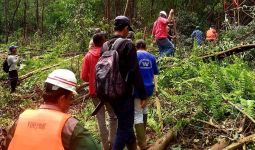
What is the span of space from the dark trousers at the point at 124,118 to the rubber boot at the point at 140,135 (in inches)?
25.8

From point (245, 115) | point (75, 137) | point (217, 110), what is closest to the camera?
point (75, 137)

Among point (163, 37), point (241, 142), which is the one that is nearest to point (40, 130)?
point (241, 142)

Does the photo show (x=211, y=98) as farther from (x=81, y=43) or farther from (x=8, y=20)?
(x=8, y=20)

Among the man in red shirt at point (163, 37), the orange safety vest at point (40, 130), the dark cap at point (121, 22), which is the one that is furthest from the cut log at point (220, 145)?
the man in red shirt at point (163, 37)

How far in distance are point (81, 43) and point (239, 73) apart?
34.5 ft

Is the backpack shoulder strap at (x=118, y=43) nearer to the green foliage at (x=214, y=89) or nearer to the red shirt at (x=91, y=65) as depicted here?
the red shirt at (x=91, y=65)

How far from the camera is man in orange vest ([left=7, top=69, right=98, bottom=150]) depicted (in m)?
3.15

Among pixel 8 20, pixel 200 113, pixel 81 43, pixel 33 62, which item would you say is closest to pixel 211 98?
pixel 200 113

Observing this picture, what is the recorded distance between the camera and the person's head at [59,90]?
3.32m

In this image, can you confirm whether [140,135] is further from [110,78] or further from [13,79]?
[13,79]

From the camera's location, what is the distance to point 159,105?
27.3 feet

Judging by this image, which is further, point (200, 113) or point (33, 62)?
point (33, 62)

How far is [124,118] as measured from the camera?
591 cm

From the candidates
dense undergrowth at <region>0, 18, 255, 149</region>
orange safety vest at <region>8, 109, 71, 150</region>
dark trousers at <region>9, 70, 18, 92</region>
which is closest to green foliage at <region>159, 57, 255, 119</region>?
dense undergrowth at <region>0, 18, 255, 149</region>
